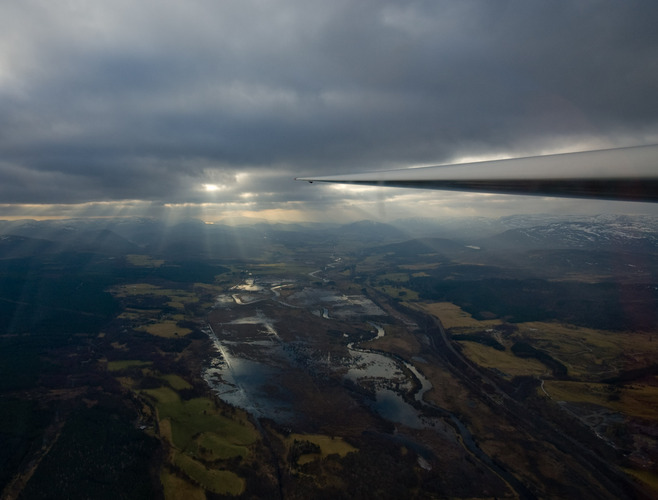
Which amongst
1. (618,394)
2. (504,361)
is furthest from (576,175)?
(504,361)

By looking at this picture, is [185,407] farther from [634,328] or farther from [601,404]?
[634,328]

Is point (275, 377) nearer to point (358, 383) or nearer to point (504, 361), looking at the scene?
point (358, 383)

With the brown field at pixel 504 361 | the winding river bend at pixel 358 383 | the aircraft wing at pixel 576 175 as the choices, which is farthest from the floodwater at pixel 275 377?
the aircraft wing at pixel 576 175

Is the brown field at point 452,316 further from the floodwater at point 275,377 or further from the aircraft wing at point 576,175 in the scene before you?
the aircraft wing at point 576,175

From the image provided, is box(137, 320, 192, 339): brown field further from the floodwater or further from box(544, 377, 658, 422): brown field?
box(544, 377, 658, 422): brown field

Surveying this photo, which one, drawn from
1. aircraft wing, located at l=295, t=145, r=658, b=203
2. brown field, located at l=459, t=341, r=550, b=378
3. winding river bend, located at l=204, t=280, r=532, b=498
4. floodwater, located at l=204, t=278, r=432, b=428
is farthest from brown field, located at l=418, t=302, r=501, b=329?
aircraft wing, located at l=295, t=145, r=658, b=203

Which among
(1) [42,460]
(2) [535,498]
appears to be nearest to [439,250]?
(2) [535,498]

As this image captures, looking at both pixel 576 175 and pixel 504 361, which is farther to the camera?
pixel 504 361

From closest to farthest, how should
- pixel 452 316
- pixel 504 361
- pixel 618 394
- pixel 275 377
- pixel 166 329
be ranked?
1. pixel 618 394
2. pixel 275 377
3. pixel 504 361
4. pixel 166 329
5. pixel 452 316

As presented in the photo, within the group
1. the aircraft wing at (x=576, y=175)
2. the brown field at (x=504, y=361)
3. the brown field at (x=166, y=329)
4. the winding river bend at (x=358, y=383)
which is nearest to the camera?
the aircraft wing at (x=576, y=175)
